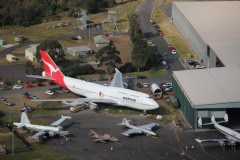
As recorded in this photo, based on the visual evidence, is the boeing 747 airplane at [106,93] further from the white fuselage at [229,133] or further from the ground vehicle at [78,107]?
the white fuselage at [229,133]

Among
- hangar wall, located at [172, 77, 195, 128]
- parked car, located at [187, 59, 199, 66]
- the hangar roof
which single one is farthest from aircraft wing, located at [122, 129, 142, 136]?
parked car, located at [187, 59, 199, 66]

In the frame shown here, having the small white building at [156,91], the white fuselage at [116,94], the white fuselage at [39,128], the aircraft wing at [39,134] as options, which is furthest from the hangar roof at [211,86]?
the aircraft wing at [39,134]

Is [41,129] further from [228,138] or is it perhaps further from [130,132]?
[228,138]

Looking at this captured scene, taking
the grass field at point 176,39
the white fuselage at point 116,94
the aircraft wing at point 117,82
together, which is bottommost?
the white fuselage at point 116,94

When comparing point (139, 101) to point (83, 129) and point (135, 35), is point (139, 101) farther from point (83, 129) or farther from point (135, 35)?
point (135, 35)

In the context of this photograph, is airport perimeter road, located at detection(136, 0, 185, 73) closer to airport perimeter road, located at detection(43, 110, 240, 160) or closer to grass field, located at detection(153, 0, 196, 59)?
grass field, located at detection(153, 0, 196, 59)

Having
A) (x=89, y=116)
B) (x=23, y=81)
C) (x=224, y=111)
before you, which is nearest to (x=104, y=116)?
(x=89, y=116)
